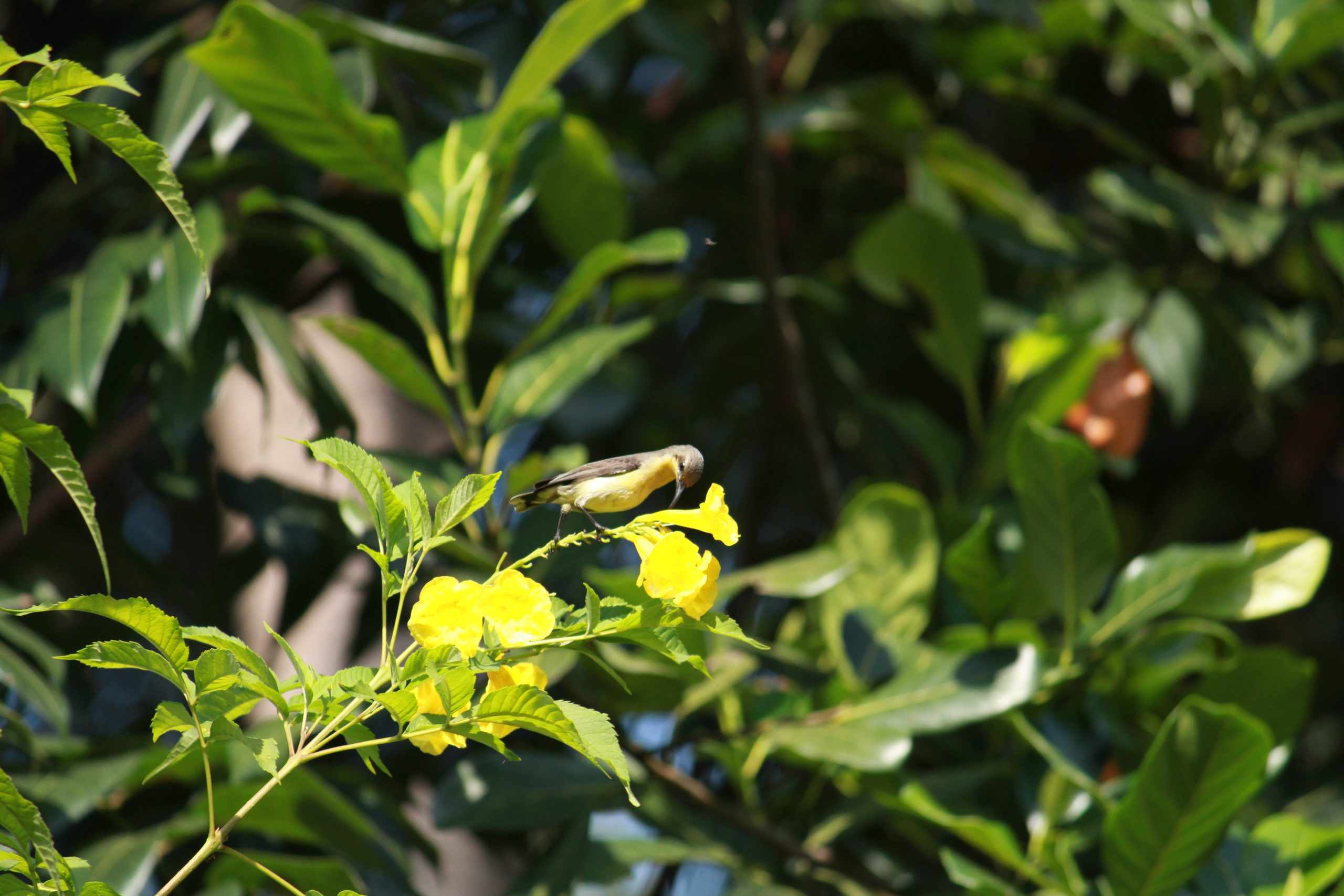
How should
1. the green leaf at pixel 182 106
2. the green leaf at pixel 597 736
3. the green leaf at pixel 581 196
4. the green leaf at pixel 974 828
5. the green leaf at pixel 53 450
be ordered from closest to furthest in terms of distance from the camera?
the green leaf at pixel 597 736 < the green leaf at pixel 53 450 < the green leaf at pixel 974 828 < the green leaf at pixel 182 106 < the green leaf at pixel 581 196

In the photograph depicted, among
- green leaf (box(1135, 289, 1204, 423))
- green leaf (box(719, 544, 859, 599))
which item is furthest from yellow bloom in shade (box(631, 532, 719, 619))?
green leaf (box(1135, 289, 1204, 423))

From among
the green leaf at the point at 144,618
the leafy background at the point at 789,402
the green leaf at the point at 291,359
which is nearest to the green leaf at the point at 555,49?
the leafy background at the point at 789,402

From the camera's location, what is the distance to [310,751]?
60cm

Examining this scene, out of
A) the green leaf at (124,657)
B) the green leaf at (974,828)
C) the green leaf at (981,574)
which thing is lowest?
the green leaf at (974,828)

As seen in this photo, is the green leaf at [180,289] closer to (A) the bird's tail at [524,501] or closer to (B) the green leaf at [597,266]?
(B) the green leaf at [597,266]

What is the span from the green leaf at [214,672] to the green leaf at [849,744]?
2.49 ft

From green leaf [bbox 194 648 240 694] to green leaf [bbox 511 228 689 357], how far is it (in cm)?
75

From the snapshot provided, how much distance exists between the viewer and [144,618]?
601 mm

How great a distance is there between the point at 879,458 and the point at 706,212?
21.6 inches

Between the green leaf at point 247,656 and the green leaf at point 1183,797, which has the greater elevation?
the green leaf at point 247,656

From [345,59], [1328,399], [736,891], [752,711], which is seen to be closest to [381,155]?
[345,59]

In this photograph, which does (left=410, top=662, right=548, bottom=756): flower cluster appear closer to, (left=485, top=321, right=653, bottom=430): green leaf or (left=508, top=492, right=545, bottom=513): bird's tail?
(left=508, top=492, right=545, bottom=513): bird's tail

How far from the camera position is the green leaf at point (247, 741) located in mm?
596

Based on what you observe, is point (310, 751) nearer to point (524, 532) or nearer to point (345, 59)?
point (524, 532)
